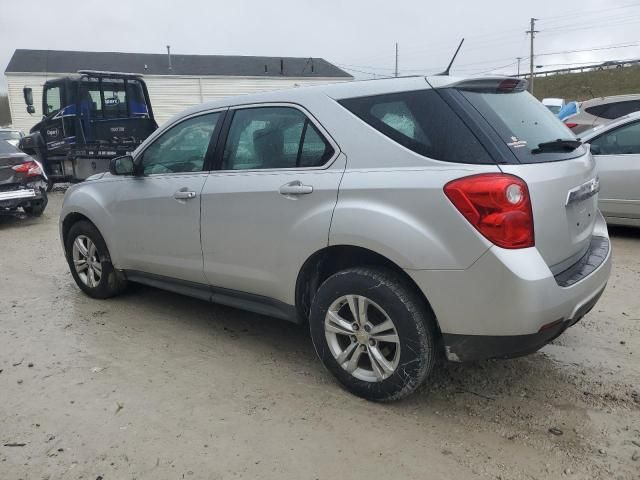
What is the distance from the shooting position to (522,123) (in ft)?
9.50

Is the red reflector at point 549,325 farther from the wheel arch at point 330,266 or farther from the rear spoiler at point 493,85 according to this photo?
the rear spoiler at point 493,85

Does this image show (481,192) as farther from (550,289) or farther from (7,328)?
(7,328)

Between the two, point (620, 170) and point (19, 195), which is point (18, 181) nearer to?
point (19, 195)

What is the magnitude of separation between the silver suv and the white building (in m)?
38.0

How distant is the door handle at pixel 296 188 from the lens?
10.1 feet

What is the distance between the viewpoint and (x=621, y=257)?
5.83 m

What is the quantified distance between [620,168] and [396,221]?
16.4 ft

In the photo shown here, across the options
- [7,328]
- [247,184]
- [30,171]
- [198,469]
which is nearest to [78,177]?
[30,171]

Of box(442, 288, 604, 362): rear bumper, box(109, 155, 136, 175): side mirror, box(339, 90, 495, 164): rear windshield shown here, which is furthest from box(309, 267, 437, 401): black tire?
box(109, 155, 136, 175): side mirror

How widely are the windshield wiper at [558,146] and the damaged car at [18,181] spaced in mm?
8589

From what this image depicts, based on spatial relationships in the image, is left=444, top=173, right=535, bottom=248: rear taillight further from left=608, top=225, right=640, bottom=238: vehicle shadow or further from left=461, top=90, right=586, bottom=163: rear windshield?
left=608, top=225, right=640, bottom=238: vehicle shadow

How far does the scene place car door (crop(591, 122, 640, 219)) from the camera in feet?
20.9

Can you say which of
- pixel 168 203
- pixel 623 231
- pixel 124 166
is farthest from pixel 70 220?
pixel 623 231

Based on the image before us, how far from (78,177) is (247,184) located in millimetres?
11334
